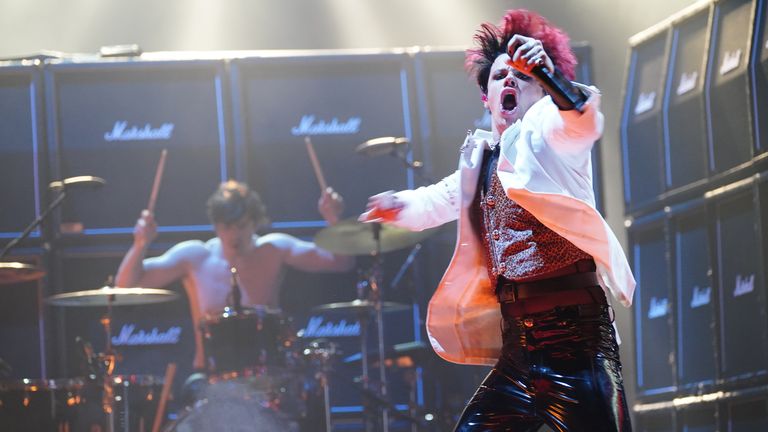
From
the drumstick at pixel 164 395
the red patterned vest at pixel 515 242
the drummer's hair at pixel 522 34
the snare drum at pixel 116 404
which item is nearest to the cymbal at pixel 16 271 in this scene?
the snare drum at pixel 116 404

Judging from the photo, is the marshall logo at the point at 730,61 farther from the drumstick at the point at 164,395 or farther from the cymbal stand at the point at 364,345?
the drumstick at the point at 164,395

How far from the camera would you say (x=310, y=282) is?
25.4ft

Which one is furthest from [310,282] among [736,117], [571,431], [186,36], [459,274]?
[571,431]

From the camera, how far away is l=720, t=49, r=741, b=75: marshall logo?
6.35 metres

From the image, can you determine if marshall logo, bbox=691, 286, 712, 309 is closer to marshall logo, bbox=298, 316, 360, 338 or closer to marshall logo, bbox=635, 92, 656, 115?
marshall logo, bbox=635, 92, 656, 115

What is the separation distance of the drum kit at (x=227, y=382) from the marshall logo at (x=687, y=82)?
1882 mm

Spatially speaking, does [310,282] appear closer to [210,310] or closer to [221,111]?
[210,310]

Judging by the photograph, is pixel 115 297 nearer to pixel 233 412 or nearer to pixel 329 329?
pixel 233 412

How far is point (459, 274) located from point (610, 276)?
561 millimetres

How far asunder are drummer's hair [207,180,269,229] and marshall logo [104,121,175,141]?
601 mm

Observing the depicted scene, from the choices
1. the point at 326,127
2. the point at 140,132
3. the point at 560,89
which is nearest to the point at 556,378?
the point at 560,89

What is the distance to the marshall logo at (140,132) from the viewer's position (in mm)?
7793

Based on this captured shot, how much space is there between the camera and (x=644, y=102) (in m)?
7.53

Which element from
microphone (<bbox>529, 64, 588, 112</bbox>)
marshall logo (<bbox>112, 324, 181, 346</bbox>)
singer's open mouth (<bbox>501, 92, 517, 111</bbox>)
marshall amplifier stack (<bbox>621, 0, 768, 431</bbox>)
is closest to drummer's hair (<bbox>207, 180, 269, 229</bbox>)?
marshall logo (<bbox>112, 324, 181, 346</bbox>)
